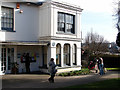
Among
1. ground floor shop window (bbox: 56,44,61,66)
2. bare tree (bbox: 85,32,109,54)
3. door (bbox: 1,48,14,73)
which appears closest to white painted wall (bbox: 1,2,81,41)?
door (bbox: 1,48,14,73)

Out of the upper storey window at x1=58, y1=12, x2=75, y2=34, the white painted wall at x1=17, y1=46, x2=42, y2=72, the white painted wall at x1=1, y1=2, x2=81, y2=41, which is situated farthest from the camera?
the upper storey window at x1=58, y1=12, x2=75, y2=34

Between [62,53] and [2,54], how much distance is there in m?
5.48

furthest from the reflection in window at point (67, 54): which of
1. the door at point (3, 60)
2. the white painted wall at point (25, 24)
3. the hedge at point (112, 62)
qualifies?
the hedge at point (112, 62)

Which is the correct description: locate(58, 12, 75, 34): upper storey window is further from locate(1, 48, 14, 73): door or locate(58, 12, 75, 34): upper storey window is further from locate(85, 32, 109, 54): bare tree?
locate(85, 32, 109, 54): bare tree

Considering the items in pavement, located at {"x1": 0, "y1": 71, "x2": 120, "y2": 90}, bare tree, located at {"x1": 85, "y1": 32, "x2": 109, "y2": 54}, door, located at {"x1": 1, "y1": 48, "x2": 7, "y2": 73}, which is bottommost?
pavement, located at {"x1": 0, "y1": 71, "x2": 120, "y2": 90}

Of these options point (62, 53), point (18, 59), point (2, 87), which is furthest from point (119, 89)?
point (18, 59)

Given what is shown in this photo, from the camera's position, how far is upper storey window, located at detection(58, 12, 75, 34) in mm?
17219

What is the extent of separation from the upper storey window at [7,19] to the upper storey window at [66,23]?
4386mm

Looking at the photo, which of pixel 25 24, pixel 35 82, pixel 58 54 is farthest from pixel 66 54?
pixel 35 82

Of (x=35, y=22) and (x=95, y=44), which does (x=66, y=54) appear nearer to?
(x=35, y=22)

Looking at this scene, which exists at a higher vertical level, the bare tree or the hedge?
the bare tree

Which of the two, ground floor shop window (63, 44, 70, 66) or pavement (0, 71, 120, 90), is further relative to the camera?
ground floor shop window (63, 44, 70, 66)

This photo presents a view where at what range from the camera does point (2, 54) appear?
15195 mm

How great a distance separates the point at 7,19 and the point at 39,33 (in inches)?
130
